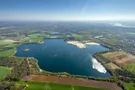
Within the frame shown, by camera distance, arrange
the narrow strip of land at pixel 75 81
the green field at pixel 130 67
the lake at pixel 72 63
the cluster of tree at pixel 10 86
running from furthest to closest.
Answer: the green field at pixel 130 67 → the lake at pixel 72 63 → the narrow strip of land at pixel 75 81 → the cluster of tree at pixel 10 86

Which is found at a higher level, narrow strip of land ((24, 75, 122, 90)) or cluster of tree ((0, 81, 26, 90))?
cluster of tree ((0, 81, 26, 90))

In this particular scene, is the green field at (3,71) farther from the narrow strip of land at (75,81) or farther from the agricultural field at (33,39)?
the agricultural field at (33,39)

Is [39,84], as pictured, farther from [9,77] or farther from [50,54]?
[50,54]

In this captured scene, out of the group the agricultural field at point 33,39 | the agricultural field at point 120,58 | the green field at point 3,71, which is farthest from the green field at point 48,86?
the agricultural field at point 33,39

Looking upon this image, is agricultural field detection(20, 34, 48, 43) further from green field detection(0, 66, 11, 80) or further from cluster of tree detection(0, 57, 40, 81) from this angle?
green field detection(0, 66, 11, 80)

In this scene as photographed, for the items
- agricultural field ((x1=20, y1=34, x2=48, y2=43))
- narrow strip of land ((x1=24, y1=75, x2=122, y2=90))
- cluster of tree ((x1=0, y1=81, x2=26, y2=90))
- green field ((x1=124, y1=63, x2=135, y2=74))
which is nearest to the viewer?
cluster of tree ((x1=0, y1=81, x2=26, y2=90))

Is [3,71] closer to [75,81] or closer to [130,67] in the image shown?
[75,81]

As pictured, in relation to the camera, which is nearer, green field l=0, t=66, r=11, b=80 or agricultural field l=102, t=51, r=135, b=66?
green field l=0, t=66, r=11, b=80

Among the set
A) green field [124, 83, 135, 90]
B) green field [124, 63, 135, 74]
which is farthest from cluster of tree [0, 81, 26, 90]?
green field [124, 63, 135, 74]

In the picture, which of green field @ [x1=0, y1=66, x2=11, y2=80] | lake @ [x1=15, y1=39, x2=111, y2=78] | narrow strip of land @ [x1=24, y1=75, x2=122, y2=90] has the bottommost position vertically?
lake @ [x1=15, y1=39, x2=111, y2=78]

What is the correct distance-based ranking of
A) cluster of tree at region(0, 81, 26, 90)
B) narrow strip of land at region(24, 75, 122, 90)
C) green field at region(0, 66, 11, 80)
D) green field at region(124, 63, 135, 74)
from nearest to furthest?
cluster of tree at region(0, 81, 26, 90) < narrow strip of land at region(24, 75, 122, 90) < green field at region(0, 66, 11, 80) < green field at region(124, 63, 135, 74)

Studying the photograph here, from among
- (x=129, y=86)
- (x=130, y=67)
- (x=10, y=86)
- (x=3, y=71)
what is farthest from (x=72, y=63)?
(x=10, y=86)

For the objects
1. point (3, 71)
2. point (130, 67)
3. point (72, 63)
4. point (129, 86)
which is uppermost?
point (130, 67)

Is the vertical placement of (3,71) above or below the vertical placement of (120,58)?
below
